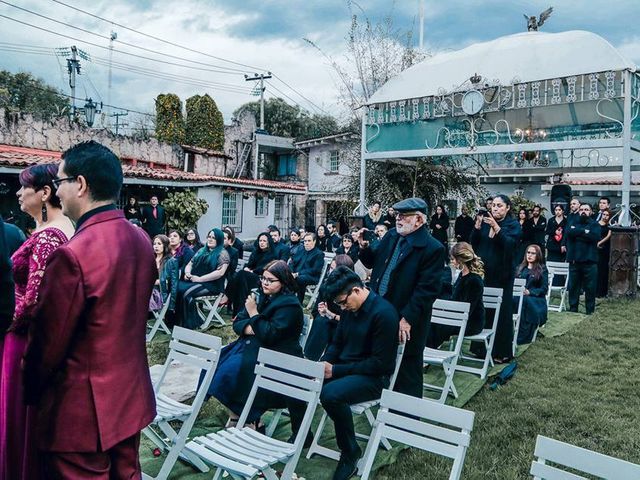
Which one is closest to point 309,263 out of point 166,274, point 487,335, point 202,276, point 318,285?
point 318,285

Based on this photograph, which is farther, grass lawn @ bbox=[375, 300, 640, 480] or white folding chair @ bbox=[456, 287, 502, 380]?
white folding chair @ bbox=[456, 287, 502, 380]

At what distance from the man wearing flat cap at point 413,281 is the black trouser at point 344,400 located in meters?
0.72

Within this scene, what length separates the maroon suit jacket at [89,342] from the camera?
1830 millimetres

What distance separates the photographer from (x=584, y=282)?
937 cm

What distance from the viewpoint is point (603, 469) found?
84.7 inches

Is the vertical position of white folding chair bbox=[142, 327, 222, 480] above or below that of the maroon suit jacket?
below

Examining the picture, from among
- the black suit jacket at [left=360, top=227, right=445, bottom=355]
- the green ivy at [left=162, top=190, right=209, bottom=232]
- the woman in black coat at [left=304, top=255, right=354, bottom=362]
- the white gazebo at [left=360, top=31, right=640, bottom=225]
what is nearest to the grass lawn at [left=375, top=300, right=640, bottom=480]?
the black suit jacket at [left=360, top=227, right=445, bottom=355]

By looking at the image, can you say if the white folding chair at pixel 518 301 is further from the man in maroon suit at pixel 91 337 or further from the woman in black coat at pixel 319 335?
the man in maroon suit at pixel 91 337

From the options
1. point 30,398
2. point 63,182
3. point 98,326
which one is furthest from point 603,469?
point 63,182

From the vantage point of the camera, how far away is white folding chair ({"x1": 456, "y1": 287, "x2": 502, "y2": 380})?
561 centimetres

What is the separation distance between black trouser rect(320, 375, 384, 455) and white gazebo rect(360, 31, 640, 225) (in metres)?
8.37

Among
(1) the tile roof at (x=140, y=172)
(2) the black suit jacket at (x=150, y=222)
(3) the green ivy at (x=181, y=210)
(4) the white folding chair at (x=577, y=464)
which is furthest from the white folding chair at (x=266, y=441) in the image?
(3) the green ivy at (x=181, y=210)

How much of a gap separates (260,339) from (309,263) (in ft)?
16.5

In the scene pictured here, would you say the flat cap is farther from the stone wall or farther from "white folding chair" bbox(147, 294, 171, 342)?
the stone wall
